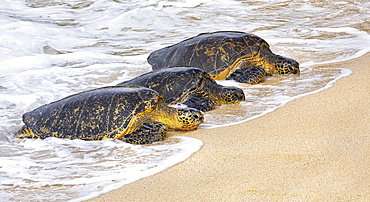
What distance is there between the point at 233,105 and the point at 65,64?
15.6 ft

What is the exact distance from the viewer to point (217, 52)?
621cm

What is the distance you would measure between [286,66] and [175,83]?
236 centimetres

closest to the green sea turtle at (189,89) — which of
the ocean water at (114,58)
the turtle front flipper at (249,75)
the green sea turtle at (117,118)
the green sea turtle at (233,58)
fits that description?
the ocean water at (114,58)

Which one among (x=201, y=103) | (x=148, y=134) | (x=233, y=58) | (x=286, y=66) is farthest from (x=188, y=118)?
(x=286, y=66)

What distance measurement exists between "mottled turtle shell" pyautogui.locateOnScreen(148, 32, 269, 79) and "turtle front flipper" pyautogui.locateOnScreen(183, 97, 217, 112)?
152 cm

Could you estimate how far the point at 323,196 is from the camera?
2188 millimetres

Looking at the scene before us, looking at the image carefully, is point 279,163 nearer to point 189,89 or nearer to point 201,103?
point 201,103

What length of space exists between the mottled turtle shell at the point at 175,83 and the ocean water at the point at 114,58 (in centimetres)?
51

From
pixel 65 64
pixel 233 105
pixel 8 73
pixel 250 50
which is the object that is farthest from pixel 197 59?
pixel 8 73

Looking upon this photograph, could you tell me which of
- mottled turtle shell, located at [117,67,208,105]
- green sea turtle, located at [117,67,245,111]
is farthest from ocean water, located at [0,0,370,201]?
mottled turtle shell, located at [117,67,208,105]

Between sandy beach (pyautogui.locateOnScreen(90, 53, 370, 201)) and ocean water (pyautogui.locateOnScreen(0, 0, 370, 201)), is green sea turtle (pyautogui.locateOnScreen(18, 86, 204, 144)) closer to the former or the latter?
ocean water (pyautogui.locateOnScreen(0, 0, 370, 201))

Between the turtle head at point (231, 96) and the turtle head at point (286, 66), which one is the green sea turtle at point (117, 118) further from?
the turtle head at point (286, 66)

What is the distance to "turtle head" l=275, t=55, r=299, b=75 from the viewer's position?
608 centimetres

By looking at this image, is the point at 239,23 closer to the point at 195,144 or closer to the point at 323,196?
the point at 195,144
